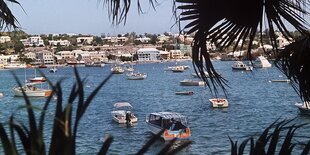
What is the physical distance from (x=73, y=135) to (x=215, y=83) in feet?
4.37

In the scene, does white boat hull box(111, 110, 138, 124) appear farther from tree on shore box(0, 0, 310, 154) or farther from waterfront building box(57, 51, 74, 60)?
waterfront building box(57, 51, 74, 60)

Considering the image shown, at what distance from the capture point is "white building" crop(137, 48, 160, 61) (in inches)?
4920

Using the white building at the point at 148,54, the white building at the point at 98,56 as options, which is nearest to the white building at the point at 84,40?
the white building at the point at 98,56

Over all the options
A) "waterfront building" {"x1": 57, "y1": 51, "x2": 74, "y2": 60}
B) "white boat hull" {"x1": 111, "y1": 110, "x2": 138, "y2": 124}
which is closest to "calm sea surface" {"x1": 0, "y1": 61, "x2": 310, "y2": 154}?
"white boat hull" {"x1": 111, "y1": 110, "x2": 138, "y2": 124}

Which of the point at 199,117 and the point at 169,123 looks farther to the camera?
the point at 199,117

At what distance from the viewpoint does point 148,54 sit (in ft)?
436

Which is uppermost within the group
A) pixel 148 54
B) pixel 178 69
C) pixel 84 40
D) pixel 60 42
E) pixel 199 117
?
pixel 60 42

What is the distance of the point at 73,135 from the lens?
114 cm

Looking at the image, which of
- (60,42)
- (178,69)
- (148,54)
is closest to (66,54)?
(60,42)

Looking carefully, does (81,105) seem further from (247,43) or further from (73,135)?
(247,43)

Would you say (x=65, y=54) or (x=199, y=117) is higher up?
(x=65, y=54)

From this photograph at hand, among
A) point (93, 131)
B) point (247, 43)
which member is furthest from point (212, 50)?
point (93, 131)

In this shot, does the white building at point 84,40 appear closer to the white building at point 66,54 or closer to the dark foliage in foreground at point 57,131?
the white building at point 66,54

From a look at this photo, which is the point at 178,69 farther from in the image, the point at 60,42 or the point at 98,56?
the point at 98,56
